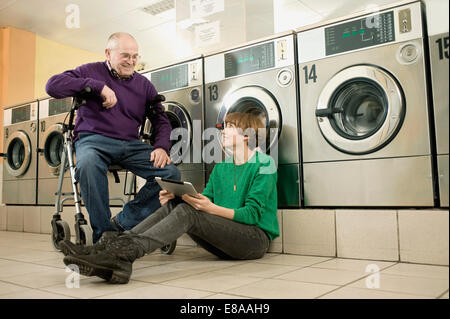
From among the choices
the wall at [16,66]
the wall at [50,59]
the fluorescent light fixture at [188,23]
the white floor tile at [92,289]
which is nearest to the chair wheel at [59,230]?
the white floor tile at [92,289]

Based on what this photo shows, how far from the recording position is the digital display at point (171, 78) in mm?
3054

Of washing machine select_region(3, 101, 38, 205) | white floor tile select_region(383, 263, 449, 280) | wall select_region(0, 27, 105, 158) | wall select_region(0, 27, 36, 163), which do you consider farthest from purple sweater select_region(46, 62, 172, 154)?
wall select_region(0, 27, 36, 163)

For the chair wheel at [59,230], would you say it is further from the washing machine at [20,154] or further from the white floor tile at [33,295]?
the washing machine at [20,154]

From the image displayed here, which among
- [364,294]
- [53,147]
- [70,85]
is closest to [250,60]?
[70,85]

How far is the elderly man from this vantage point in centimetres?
213

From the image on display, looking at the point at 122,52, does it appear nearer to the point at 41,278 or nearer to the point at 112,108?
the point at 112,108

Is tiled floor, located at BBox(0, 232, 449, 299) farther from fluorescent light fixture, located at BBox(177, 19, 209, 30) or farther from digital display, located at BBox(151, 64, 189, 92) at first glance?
fluorescent light fixture, located at BBox(177, 19, 209, 30)

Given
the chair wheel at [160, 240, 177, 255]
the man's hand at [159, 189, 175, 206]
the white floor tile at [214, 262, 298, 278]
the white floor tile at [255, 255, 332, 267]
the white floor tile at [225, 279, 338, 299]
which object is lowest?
the white floor tile at [255, 255, 332, 267]

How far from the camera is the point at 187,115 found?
298cm

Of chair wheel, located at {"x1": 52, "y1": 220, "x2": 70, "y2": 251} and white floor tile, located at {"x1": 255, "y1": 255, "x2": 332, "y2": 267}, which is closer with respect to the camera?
white floor tile, located at {"x1": 255, "y1": 255, "x2": 332, "y2": 267}

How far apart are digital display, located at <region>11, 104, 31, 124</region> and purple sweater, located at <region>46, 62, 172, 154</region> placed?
7.90ft

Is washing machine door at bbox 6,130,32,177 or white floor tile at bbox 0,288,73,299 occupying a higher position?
washing machine door at bbox 6,130,32,177

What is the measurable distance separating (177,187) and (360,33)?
1311mm
